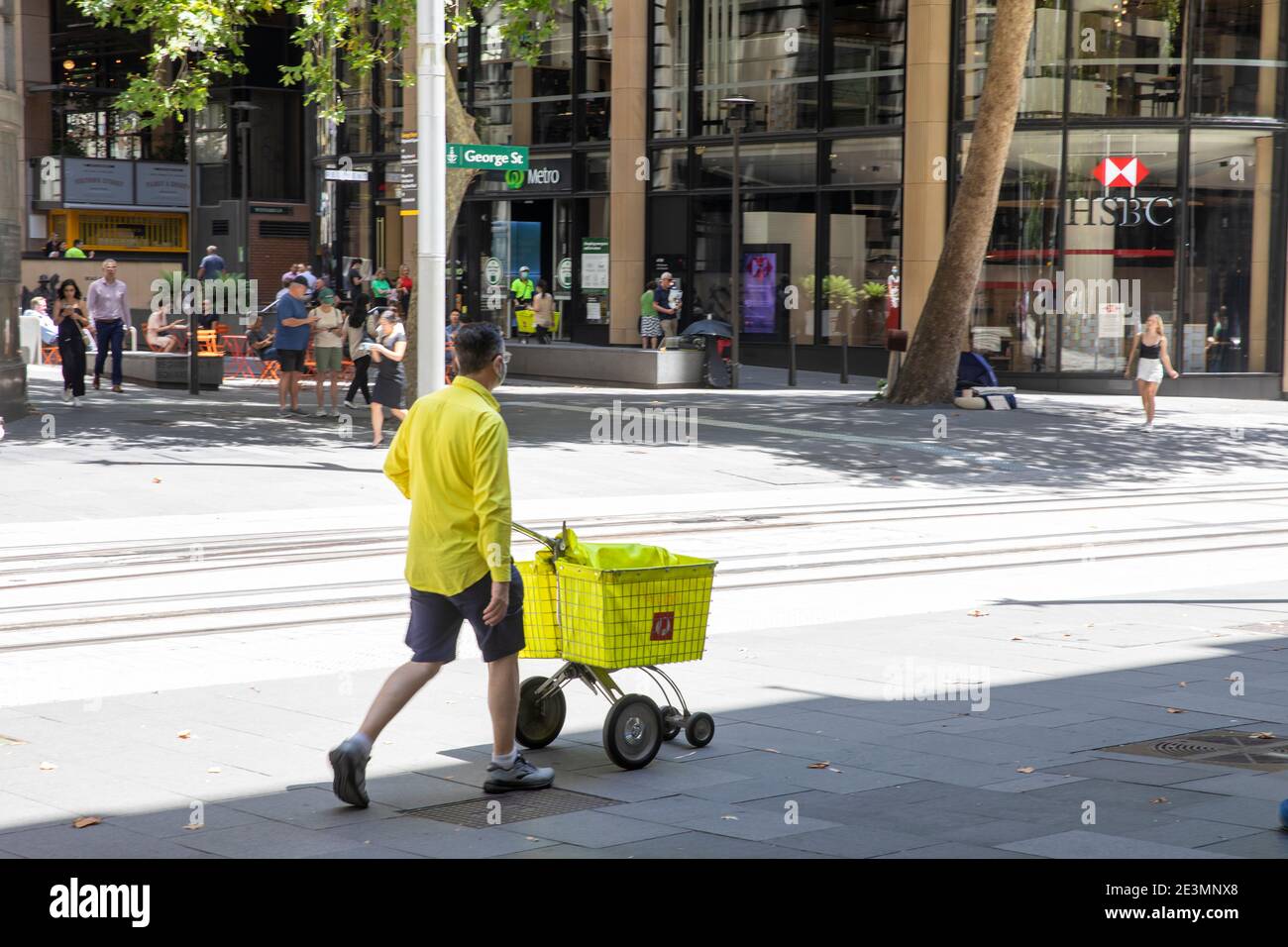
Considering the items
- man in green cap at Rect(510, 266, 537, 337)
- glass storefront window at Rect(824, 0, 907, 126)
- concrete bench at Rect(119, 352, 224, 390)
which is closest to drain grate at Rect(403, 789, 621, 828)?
concrete bench at Rect(119, 352, 224, 390)

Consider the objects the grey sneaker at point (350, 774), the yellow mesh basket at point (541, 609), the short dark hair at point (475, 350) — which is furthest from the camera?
the yellow mesh basket at point (541, 609)

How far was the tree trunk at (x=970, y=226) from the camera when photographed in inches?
899

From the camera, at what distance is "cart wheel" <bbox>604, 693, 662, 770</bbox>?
637 cm

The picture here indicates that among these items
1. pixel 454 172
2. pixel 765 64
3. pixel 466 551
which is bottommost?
pixel 466 551

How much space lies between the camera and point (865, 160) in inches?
1238

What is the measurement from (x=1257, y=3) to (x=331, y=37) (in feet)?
57.4

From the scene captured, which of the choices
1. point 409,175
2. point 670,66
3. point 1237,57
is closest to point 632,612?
point 409,175

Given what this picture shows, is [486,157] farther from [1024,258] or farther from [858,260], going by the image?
[858,260]

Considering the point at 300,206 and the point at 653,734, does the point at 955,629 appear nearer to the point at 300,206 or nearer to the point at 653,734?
the point at 653,734

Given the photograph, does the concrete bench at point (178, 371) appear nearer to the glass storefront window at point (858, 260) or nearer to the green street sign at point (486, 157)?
the green street sign at point (486, 157)

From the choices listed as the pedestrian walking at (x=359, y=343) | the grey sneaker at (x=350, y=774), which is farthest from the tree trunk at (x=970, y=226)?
the grey sneaker at (x=350, y=774)

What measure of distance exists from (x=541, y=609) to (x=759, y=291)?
27421mm

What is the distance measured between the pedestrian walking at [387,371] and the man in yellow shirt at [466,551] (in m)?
12.7
